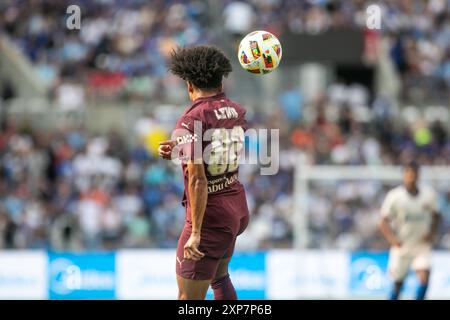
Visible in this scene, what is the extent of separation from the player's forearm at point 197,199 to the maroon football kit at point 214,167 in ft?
0.50

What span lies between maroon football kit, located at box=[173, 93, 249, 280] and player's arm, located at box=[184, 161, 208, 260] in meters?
0.09

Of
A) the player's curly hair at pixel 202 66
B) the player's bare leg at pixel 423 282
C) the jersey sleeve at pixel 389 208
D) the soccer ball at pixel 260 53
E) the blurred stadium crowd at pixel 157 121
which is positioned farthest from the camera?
the blurred stadium crowd at pixel 157 121

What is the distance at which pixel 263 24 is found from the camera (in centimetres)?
2305

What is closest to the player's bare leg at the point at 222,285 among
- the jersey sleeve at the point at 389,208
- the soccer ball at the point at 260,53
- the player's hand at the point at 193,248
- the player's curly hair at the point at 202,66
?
the player's hand at the point at 193,248

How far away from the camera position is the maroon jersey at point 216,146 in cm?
691

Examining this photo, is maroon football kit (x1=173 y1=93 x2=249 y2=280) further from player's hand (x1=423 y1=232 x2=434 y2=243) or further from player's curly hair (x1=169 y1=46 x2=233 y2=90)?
player's hand (x1=423 y1=232 x2=434 y2=243)

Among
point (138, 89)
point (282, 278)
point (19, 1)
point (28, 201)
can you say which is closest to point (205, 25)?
point (138, 89)

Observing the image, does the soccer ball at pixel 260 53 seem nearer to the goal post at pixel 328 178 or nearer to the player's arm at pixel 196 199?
the player's arm at pixel 196 199

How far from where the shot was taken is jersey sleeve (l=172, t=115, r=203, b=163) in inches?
271

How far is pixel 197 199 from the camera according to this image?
6871 millimetres

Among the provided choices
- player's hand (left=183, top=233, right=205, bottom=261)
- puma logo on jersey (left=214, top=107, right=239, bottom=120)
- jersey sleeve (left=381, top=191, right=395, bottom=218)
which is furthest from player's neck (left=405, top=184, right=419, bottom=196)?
player's hand (left=183, top=233, right=205, bottom=261)

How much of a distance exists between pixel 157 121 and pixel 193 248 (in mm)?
13547

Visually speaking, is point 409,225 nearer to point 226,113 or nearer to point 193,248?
point 226,113
